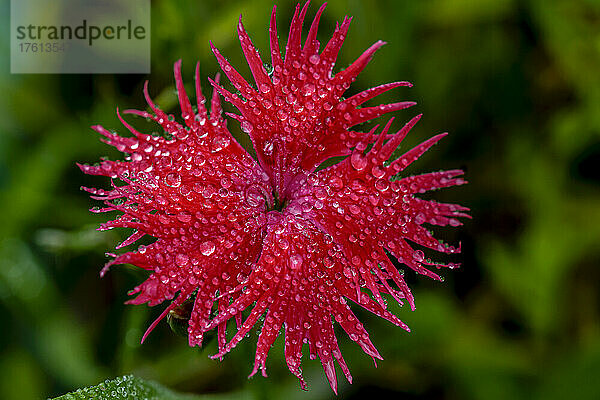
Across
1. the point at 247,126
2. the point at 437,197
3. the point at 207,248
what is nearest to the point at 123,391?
the point at 207,248

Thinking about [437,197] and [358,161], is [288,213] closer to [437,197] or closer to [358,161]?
[358,161]

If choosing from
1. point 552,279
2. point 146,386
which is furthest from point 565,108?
point 146,386

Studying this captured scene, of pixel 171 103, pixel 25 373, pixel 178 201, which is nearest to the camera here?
pixel 178 201

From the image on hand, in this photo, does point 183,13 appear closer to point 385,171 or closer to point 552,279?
point 385,171

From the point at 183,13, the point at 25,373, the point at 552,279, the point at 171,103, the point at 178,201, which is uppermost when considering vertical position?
the point at 183,13

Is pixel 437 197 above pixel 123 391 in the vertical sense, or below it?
above

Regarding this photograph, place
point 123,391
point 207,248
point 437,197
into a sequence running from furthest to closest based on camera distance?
point 437,197 < point 123,391 < point 207,248
